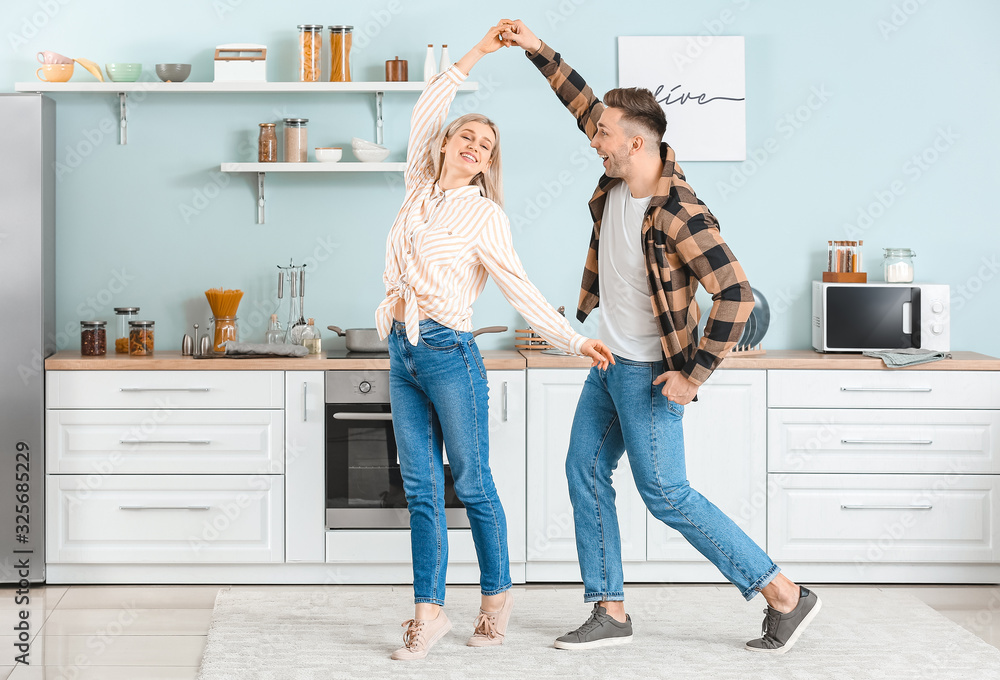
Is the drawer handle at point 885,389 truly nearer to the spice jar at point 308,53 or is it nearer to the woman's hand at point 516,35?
the woman's hand at point 516,35

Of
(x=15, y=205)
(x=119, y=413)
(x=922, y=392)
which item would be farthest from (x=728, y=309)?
(x=15, y=205)

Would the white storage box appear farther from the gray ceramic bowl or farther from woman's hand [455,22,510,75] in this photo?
woman's hand [455,22,510,75]

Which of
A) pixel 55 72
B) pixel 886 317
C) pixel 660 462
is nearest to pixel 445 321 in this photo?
pixel 660 462

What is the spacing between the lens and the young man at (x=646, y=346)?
2.20 meters

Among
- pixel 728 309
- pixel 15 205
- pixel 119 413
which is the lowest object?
pixel 119 413

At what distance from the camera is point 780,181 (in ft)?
11.7

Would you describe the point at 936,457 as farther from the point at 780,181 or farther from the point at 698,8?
the point at 698,8

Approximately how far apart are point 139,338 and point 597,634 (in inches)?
72.8

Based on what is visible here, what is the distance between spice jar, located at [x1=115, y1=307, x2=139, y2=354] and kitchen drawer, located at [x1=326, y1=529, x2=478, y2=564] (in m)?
1.05

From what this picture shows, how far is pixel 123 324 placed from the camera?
345cm

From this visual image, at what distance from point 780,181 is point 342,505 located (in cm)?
205

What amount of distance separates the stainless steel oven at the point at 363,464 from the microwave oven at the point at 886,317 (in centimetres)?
151

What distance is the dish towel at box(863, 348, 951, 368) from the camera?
9.98ft

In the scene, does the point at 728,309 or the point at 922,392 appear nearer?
the point at 728,309
